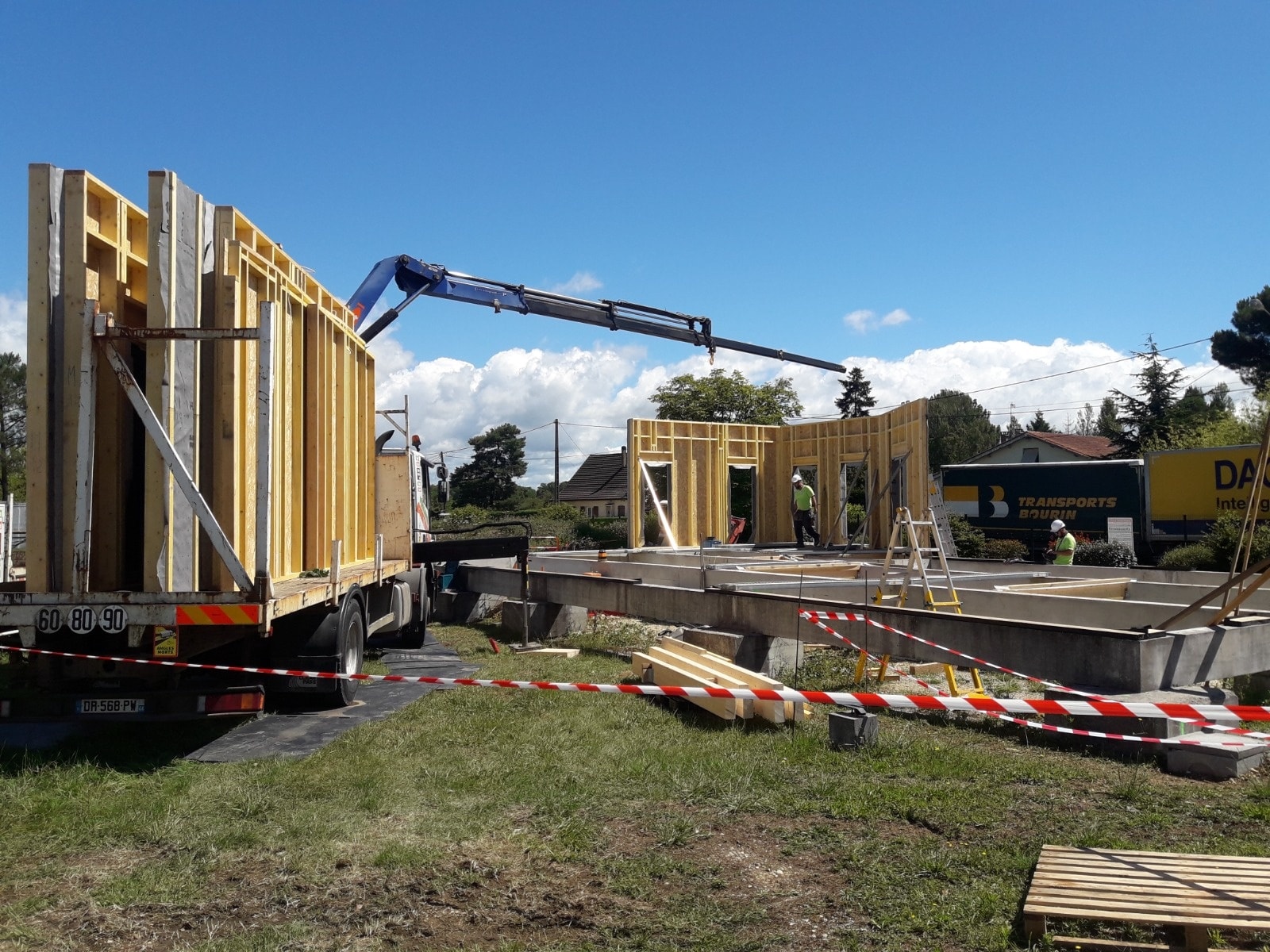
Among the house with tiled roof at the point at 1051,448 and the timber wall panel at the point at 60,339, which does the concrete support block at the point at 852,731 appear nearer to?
the timber wall panel at the point at 60,339

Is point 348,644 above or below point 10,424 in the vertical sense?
below

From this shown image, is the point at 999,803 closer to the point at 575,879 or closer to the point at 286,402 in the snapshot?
the point at 575,879

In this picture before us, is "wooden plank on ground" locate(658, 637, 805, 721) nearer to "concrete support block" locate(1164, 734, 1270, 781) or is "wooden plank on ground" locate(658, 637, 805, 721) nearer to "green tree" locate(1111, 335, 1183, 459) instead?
"concrete support block" locate(1164, 734, 1270, 781)

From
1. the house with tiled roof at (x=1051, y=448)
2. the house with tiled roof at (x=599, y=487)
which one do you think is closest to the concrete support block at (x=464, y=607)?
the house with tiled roof at (x=599, y=487)

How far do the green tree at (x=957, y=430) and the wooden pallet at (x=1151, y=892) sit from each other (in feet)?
226

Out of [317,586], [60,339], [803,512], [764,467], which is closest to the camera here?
[60,339]

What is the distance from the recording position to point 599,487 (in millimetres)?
56406

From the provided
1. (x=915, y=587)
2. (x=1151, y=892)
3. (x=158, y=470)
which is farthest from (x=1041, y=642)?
(x=158, y=470)

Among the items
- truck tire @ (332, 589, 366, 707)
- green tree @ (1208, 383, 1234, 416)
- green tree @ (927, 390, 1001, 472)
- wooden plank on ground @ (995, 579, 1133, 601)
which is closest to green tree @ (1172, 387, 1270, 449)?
green tree @ (1208, 383, 1234, 416)

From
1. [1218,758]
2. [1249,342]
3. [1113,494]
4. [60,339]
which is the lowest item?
[1218,758]

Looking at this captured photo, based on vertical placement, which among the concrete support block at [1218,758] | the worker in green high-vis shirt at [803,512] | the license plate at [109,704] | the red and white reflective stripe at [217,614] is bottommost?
the concrete support block at [1218,758]

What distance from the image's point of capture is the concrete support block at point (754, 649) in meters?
9.39

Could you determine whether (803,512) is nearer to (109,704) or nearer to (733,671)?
(733,671)

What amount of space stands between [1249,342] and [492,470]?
39.8m
